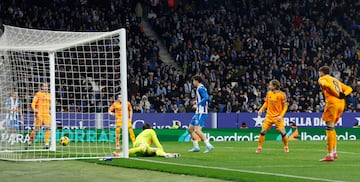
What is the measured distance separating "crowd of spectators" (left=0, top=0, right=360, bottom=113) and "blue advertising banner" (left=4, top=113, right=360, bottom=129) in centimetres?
109

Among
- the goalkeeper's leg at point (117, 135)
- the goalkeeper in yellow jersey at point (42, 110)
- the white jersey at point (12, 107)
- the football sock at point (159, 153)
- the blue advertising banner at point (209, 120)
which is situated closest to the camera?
the football sock at point (159, 153)

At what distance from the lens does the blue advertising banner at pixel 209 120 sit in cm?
2919

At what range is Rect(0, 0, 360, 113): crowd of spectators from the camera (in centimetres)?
3688

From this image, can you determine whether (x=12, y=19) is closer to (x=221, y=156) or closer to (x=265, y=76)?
(x=265, y=76)

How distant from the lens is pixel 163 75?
124 feet

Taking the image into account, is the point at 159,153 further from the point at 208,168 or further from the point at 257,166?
the point at 208,168

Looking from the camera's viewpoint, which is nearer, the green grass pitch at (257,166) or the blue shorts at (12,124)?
the green grass pitch at (257,166)

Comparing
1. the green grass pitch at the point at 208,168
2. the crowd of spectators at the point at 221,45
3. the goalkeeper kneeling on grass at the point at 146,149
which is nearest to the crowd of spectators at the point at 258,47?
the crowd of spectators at the point at 221,45

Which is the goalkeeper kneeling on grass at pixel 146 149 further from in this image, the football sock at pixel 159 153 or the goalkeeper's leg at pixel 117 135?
the goalkeeper's leg at pixel 117 135

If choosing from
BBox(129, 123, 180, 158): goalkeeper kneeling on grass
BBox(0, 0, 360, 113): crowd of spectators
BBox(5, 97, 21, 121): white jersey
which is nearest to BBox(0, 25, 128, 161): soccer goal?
BBox(5, 97, 21, 121): white jersey

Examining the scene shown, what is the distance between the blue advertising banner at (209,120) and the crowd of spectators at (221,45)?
1.09 meters

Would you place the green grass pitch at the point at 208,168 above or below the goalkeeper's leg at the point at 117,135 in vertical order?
below

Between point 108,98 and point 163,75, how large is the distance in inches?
301

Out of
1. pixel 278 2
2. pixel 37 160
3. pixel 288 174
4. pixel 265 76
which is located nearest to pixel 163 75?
pixel 265 76
